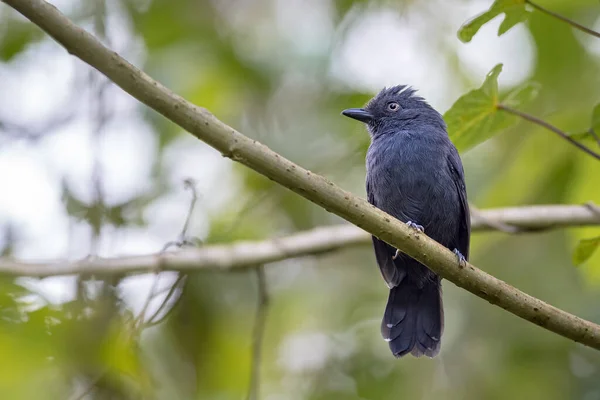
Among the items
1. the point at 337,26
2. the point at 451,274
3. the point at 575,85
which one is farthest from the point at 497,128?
the point at 337,26

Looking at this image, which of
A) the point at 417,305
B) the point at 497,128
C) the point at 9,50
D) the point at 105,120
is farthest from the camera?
the point at 9,50

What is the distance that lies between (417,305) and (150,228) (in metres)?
1.97

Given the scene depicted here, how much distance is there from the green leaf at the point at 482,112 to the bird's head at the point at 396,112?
103 centimetres

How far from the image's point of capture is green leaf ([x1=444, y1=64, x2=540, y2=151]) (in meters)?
3.88

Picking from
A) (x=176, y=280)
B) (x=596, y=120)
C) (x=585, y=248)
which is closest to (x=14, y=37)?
(x=176, y=280)

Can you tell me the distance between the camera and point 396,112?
531cm

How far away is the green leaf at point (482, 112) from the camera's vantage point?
3.88m

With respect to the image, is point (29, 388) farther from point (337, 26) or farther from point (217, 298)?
point (337, 26)

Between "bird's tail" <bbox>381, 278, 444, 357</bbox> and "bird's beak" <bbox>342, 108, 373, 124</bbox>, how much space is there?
1126 mm

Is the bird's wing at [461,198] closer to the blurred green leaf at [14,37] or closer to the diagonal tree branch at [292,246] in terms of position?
the diagonal tree branch at [292,246]

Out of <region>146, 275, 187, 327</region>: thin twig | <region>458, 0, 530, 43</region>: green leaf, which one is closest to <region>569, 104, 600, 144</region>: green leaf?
<region>458, 0, 530, 43</region>: green leaf

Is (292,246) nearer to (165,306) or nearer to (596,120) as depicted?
(165,306)

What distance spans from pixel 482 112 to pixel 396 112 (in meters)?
1.37

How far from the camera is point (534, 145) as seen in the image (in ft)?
16.7
